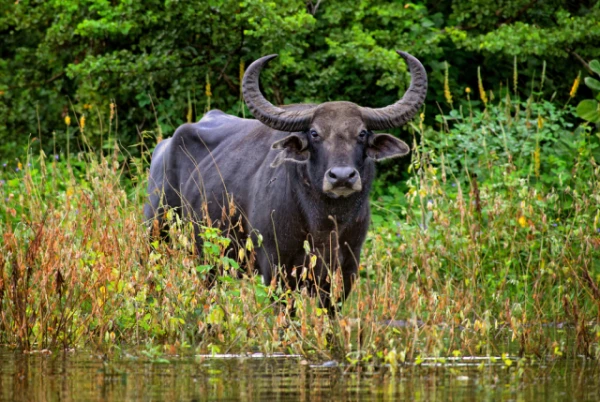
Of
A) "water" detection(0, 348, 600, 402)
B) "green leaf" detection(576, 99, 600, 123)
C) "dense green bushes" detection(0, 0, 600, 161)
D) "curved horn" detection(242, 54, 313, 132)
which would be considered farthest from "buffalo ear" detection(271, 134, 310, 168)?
"dense green bushes" detection(0, 0, 600, 161)

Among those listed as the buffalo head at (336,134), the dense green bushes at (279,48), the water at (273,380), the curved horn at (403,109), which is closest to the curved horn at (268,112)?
the buffalo head at (336,134)

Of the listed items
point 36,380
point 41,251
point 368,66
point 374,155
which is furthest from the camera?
point 368,66

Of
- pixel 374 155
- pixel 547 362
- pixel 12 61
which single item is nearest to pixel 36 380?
pixel 547 362

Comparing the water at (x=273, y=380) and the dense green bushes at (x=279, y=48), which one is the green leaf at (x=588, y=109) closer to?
the water at (x=273, y=380)

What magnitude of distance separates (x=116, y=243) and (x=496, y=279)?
11.5 ft

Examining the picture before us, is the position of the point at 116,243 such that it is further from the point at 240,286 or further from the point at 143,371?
the point at 143,371

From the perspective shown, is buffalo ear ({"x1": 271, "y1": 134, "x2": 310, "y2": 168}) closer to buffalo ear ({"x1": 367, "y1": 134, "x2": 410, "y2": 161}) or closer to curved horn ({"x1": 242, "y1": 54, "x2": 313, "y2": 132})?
curved horn ({"x1": 242, "y1": 54, "x2": 313, "y2": 132})

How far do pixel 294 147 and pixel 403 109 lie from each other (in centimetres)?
95

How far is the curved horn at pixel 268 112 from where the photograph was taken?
26.6 ft

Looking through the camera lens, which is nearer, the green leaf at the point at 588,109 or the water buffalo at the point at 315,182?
the green leaf at the point at 588,109

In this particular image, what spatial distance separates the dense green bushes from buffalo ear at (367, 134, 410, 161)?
529 cm

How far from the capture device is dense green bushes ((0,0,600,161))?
1359 centimetres

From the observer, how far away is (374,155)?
809cm

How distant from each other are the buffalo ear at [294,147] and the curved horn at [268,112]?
142 millimetres
